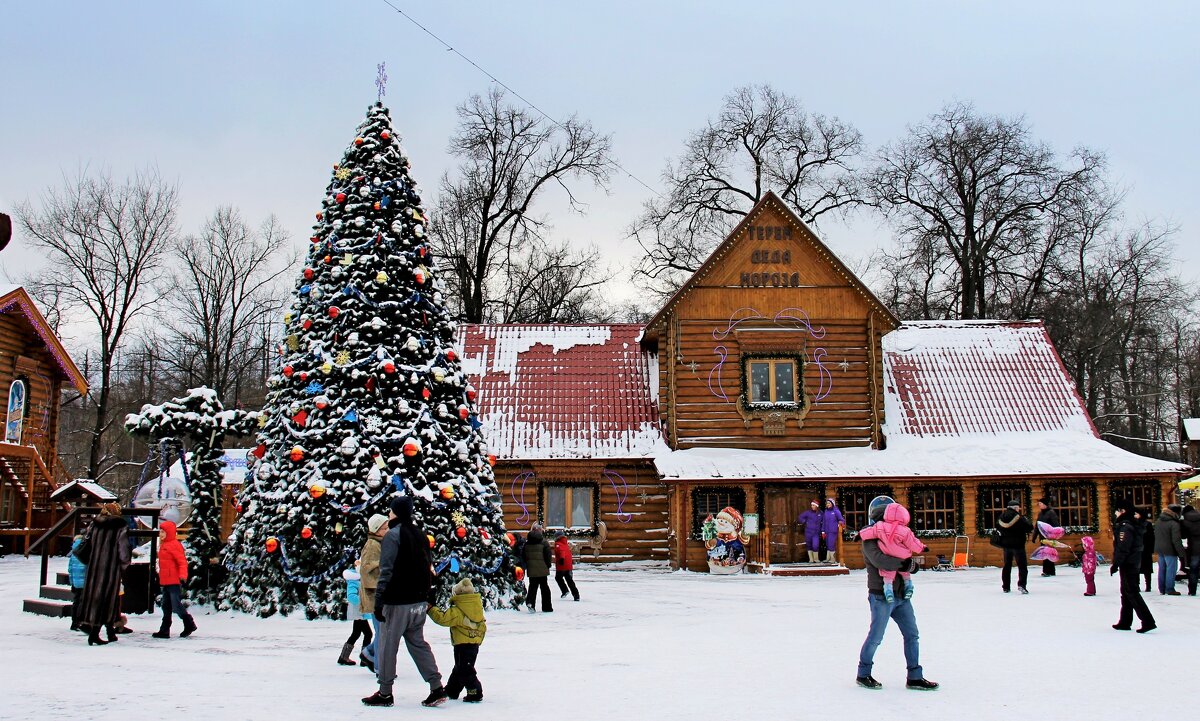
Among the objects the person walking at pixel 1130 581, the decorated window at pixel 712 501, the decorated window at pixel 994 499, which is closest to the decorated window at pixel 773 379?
the decorated window at pixel 712 501

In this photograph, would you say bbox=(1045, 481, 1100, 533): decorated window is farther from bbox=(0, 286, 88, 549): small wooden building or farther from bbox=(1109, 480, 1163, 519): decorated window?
bbox=(0, 286, 88, 549): small wooden building

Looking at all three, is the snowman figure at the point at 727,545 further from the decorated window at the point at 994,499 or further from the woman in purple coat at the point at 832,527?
the decorated window at the point at 994,499

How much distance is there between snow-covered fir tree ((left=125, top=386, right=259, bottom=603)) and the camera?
14.6 metres

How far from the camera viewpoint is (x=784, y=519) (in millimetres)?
23203

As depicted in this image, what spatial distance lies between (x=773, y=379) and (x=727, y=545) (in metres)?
4.61

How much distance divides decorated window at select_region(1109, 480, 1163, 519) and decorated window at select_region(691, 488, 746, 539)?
28.7 ft

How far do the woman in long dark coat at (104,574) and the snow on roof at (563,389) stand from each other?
1297cm

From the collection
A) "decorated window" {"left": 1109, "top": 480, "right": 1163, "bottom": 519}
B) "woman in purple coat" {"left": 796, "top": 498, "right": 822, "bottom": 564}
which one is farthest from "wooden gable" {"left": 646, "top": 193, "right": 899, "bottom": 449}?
"decorated window" {"left": 1109, "top": 480, "right": 1163, "bottom": 519}

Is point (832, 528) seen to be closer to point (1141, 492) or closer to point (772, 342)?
point (772, 342)

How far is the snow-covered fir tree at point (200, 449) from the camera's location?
14609mm

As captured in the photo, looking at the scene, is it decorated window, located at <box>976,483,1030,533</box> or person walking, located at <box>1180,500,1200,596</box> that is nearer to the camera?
person walking, located at <box>1180,500,1200,596</box>

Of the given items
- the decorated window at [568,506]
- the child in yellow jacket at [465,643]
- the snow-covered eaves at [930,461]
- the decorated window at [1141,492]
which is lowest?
the child in yellow jacket at [465,643]

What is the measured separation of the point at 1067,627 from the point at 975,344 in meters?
15.9

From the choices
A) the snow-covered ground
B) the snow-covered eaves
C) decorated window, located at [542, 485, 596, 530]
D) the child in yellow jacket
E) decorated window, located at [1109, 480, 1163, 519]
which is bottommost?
the snow-covered ground
